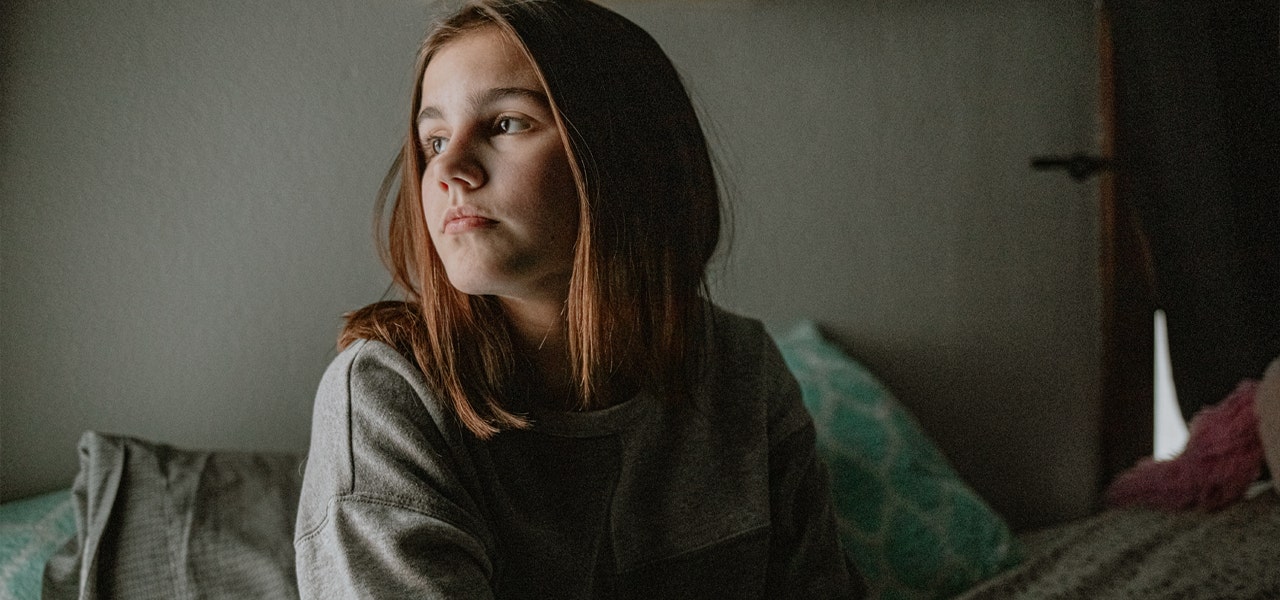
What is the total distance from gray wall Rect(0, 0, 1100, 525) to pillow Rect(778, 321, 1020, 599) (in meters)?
0.05

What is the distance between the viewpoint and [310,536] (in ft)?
1.83

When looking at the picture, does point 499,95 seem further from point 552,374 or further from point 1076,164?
point 1076,164

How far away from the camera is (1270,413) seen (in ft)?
2.71

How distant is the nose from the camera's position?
0.57 m

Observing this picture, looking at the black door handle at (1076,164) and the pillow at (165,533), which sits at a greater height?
the black door handle at (1076,164)

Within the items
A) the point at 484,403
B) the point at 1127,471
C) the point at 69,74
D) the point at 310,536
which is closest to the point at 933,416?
the point at 1127,471

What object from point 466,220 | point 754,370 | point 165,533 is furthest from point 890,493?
point 165,533

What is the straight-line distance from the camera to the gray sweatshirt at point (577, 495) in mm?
541

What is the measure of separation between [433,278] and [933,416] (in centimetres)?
61

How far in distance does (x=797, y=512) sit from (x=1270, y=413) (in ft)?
1.52

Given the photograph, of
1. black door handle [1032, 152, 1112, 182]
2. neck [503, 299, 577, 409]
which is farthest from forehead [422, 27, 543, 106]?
black door handle [1032, 152, 1112, 182]

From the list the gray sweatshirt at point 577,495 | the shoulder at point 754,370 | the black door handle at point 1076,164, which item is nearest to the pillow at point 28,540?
the gray sweatshirt at point 577,495

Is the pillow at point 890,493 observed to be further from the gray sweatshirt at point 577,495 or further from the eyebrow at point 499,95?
the eyebrow at point 499,95

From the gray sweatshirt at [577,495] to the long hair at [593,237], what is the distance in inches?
1.0
